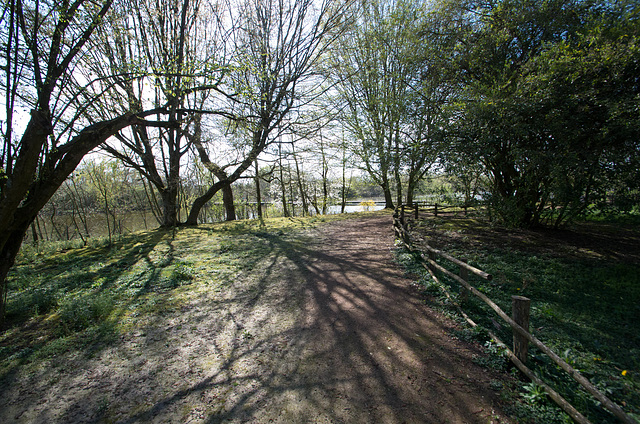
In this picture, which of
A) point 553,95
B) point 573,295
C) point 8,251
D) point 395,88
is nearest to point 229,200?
point 395,88

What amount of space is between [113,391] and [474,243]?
30.2 ft

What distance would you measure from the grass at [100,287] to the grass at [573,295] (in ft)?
16.6

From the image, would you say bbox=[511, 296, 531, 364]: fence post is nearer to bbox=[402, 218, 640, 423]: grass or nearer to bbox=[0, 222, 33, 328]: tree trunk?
bbox=[402, 218, 640, 423]: grass

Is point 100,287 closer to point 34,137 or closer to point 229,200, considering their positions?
point 34,137

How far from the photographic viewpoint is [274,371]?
3262 millimetres

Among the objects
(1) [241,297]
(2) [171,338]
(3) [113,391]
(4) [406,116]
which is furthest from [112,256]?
(4) [406,116]

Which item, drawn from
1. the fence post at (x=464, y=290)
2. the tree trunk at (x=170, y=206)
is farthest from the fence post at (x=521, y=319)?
the tree trunk at (x=170, y=206)

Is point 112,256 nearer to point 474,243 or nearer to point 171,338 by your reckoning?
point 171,338

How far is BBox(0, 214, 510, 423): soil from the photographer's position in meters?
2.65

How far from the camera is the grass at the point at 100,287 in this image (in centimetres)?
384

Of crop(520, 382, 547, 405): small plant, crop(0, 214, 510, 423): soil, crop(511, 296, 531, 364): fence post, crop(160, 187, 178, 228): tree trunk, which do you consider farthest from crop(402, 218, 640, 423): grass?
crop(160, 187, 178, 228): tree trunk

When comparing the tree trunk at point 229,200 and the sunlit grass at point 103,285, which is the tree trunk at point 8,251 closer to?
the sunlit grass at point 103,285

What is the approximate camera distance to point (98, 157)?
13.3m

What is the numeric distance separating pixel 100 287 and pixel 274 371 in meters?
4.86
